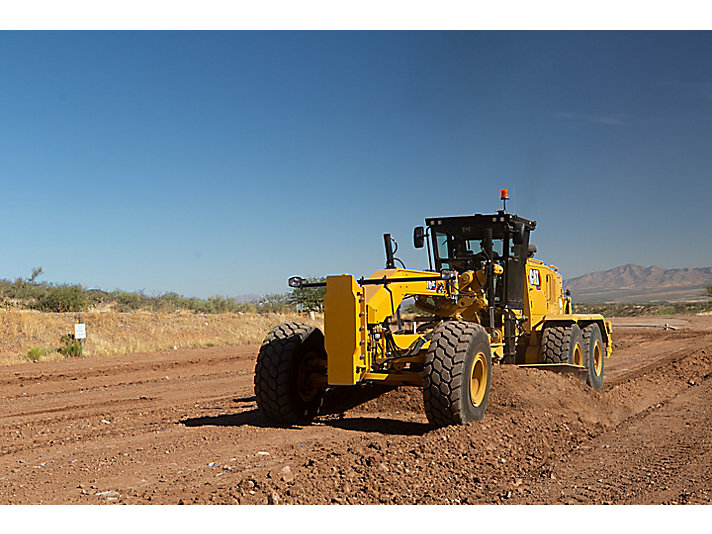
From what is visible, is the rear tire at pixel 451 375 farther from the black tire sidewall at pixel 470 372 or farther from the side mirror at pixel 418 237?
the side mirror at pixel 418 237

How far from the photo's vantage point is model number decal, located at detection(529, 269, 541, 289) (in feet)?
39.2

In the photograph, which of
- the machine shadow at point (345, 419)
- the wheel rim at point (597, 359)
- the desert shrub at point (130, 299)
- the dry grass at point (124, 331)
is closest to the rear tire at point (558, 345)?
the wheel rim at point (597, 359)

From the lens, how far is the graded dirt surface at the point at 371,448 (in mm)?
5527

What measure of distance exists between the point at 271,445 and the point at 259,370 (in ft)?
4.01

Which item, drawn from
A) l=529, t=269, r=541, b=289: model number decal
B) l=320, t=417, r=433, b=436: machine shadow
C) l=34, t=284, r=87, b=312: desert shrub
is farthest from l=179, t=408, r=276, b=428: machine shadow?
l=34, t=284, r=87, b=312: desert shrub

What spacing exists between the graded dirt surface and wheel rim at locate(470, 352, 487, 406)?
0.31 m

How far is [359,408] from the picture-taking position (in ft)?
31.1

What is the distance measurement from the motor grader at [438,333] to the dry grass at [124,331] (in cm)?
1345

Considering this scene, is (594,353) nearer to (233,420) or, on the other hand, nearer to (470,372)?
(470,372)

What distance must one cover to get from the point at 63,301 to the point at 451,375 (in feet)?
83.5

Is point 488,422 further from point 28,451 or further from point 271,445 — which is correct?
point 28,451

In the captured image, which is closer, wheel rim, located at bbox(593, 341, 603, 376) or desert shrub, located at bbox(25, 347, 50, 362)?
wheel rim, located at bbox(593, 341, 603, 376)

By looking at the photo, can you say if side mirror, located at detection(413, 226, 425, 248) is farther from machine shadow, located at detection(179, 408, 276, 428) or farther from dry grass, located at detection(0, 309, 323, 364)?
dry grass, located at detection(0, 309, 323, 364)

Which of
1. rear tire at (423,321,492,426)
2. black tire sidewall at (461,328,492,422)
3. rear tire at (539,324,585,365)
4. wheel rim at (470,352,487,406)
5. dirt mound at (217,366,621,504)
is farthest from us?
rear tire at (539,324,585,365)
